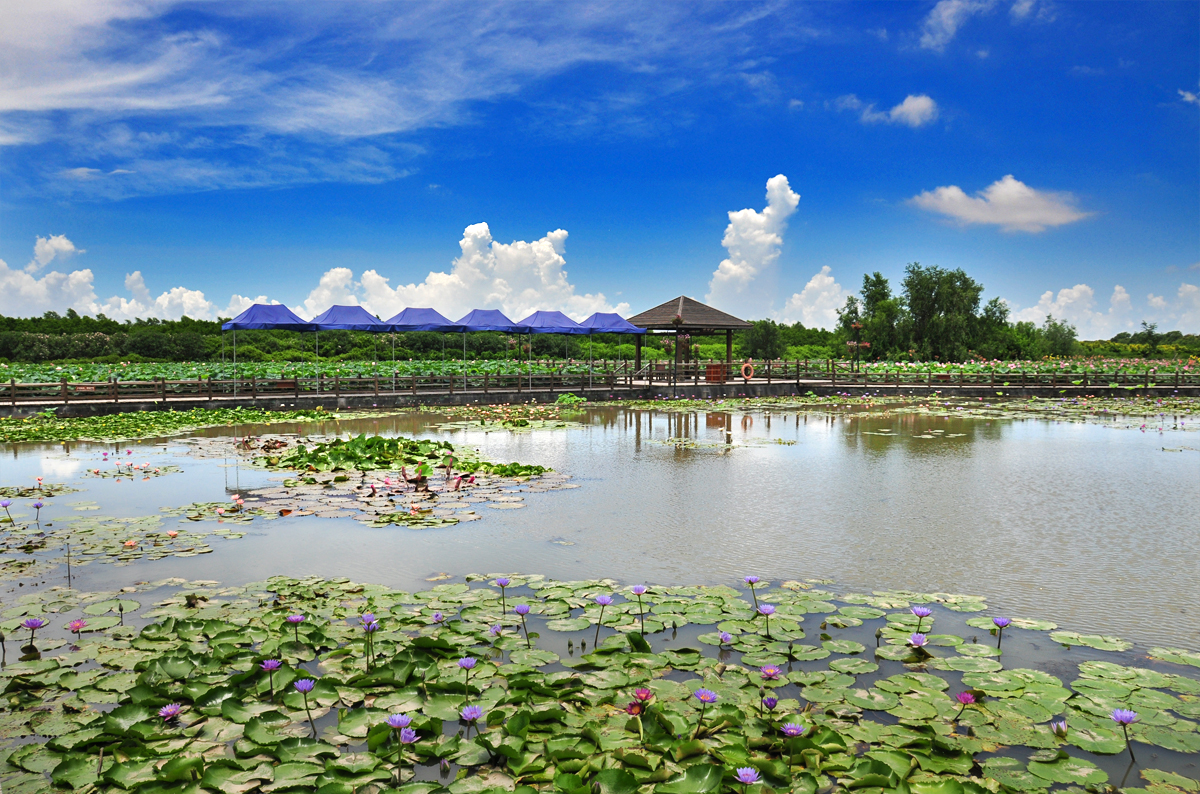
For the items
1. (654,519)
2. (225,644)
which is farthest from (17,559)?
(654,519)

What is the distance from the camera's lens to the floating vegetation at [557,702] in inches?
97.9

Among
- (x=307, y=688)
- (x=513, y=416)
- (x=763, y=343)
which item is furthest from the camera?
(x=763, y=343)

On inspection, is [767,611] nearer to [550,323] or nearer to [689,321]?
[550,323]

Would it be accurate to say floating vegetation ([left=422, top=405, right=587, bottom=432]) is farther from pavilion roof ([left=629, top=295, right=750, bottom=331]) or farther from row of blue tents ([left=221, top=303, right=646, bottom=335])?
pavilion roof ([left=629, top=295, right=750, bottom=331])

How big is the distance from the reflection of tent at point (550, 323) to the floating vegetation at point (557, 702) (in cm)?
1972

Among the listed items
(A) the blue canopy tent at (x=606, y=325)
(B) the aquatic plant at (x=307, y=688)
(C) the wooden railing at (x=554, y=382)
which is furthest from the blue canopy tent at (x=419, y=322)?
(B) the aquatic plant at (x=307, y=688)

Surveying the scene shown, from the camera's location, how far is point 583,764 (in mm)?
2488

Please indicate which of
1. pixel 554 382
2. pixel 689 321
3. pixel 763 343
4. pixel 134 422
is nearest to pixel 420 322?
pixel 554 382

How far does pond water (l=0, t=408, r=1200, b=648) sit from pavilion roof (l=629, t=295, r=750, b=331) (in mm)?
15102

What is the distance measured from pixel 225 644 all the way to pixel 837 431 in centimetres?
1299

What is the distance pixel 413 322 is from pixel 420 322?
0.22 metres

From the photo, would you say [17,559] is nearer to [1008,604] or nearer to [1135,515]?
[1008,604]

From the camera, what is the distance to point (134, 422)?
14.8 metres

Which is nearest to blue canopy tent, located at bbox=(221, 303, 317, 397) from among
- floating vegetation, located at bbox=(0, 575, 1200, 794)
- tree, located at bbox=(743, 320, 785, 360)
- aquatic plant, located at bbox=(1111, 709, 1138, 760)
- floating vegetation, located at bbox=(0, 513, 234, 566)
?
floating vegetation, located at bbox=(0, 513, 234, 566)
